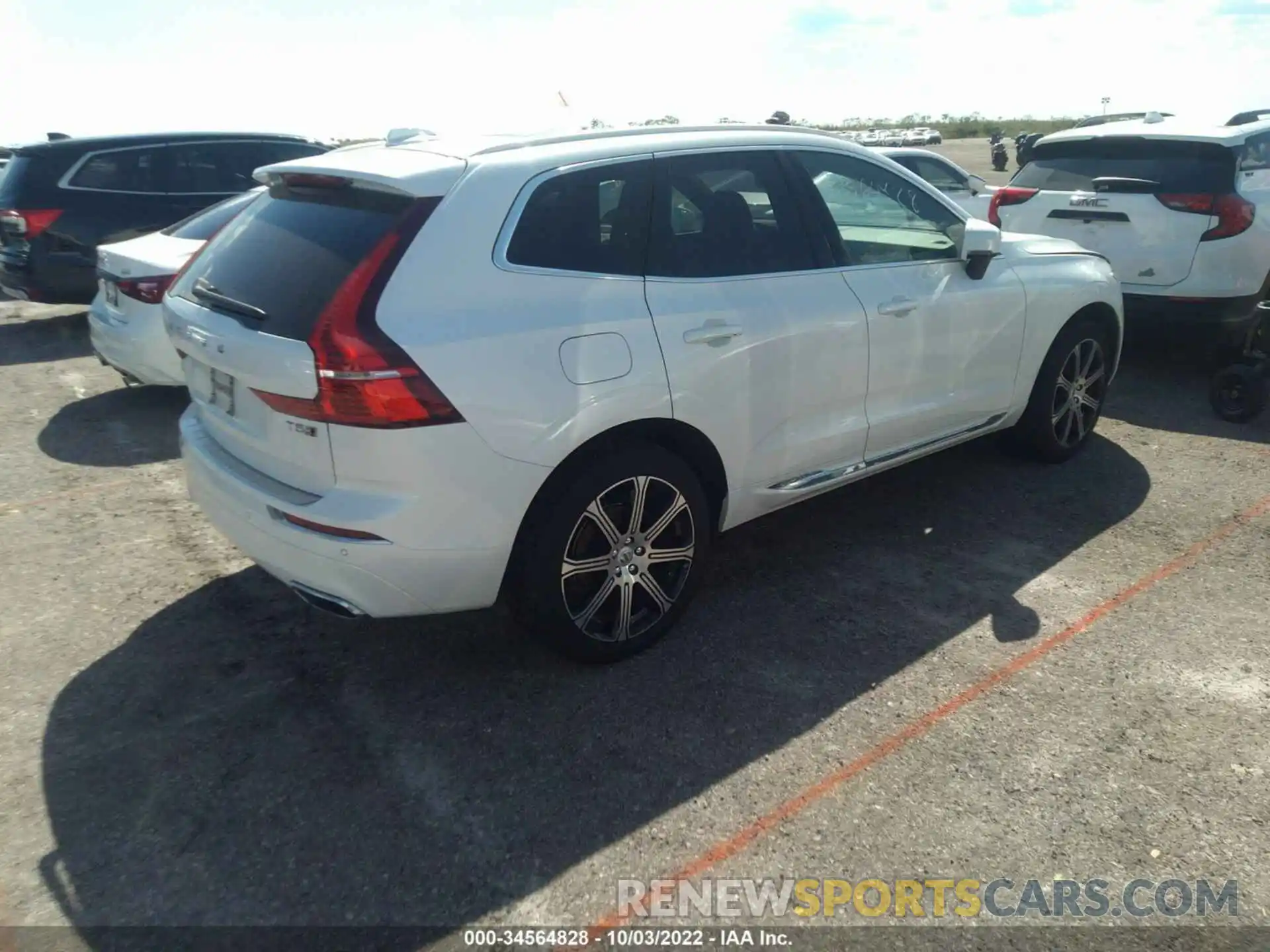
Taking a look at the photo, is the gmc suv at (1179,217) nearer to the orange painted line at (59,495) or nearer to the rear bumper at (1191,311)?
the rear bumper at (1191,311)

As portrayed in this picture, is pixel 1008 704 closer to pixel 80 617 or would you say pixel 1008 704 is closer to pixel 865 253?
pixel 865 253

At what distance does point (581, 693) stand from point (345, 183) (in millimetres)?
1910

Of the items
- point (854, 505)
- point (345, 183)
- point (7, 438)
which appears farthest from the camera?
point (7, 438)

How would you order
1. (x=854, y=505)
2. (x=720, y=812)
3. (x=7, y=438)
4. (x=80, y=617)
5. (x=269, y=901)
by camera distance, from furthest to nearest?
1. (x=7, y=438)
2. (x=854, y=505)
3. (x=80, y=617)
4. (x=720, y=812)
5. (x=269, y=901)

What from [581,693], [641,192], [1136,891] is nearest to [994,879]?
[1136,891]

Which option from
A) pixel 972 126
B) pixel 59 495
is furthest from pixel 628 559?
pixel 972 126

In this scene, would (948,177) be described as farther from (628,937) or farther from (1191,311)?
(628,937)

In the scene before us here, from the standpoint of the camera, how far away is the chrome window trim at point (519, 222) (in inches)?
127

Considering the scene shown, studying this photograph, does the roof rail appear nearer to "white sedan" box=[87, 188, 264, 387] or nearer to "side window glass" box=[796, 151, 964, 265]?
"side window glass" box=[796, 151, 964, 265]

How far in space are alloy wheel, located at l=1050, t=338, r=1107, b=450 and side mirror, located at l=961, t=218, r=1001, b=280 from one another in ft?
3.19

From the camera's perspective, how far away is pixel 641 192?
365cm

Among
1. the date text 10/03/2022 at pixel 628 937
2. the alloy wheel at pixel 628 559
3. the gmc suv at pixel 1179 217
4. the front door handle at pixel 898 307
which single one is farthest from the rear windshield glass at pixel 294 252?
the gmc suv at pixel 1179 217

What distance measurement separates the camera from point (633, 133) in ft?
12.6

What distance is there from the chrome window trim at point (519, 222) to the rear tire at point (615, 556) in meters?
0.60
